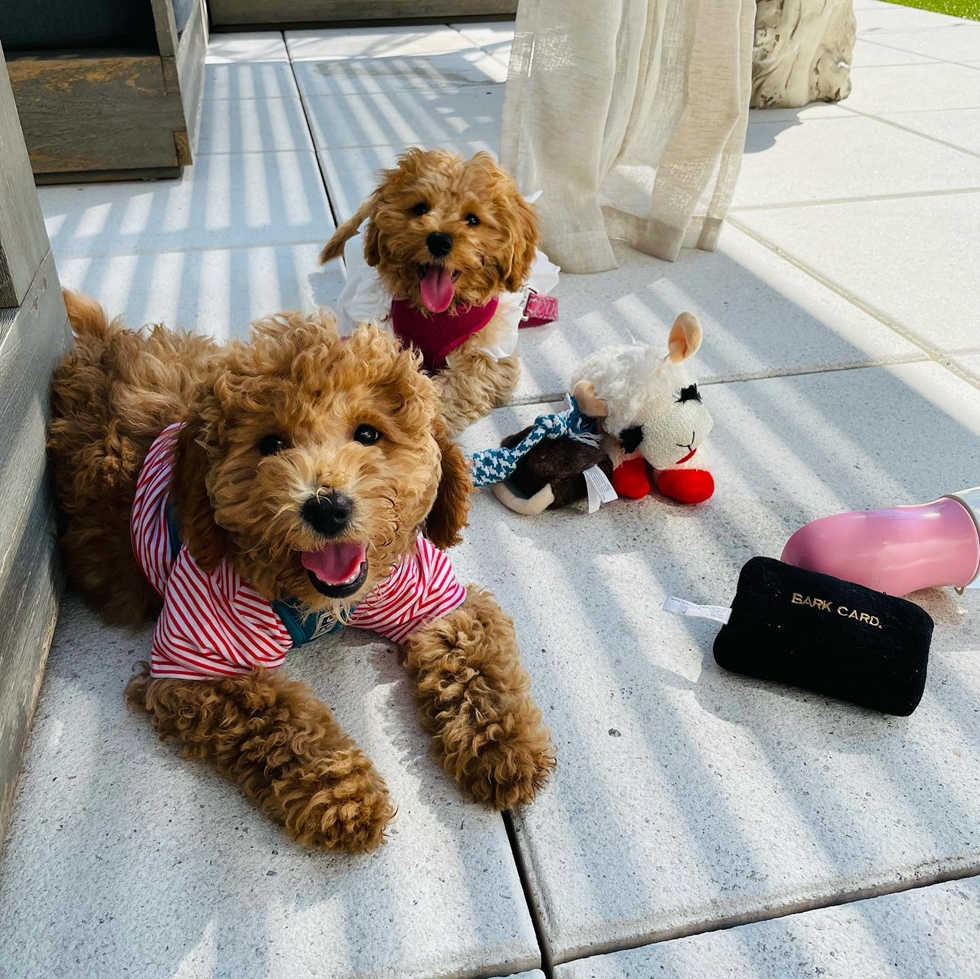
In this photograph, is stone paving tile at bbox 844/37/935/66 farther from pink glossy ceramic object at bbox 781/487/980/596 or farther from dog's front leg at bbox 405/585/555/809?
dog's front leg at bbox 405/585/555/809

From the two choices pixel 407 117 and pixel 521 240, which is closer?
pixel 521 240

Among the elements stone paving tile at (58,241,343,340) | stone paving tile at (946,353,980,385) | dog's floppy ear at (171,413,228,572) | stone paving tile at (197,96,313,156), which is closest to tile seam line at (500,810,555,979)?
dog's floppy ear at (171,413,228,572)

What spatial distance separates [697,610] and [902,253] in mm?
3257

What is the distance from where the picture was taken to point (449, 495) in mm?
2273

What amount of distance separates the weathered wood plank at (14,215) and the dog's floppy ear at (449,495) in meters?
1.30

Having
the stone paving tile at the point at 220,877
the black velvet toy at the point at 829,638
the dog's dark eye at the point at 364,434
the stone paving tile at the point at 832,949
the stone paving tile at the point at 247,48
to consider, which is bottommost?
the stone paving tile at the point at 247,48

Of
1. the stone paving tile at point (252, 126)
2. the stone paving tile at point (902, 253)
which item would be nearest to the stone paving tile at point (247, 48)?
the stone paving tile at point (252, 126)

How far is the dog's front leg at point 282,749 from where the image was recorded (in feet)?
6.45

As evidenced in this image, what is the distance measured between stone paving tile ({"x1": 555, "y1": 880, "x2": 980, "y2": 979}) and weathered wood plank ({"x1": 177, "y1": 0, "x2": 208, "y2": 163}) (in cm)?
549

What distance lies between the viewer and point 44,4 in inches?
217

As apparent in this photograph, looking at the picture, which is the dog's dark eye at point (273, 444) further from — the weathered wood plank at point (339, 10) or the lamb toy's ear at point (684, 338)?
the weathered wood plank at point (339, 10)

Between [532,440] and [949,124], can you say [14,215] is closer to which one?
[532,440]

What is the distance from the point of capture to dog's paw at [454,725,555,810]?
207 cm

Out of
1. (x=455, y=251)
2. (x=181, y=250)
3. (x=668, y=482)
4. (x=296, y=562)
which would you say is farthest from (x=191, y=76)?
(x=296, y=562)
